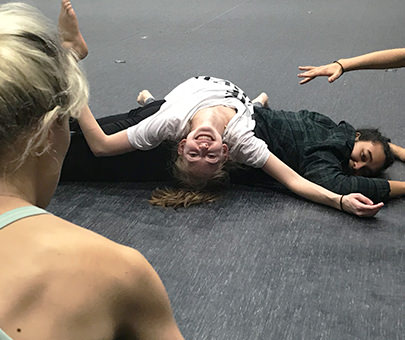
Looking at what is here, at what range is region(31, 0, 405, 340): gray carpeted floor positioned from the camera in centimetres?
147

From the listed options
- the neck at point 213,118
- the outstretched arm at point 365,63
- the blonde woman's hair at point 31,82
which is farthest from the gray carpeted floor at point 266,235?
the blonde woman's hair at point 31,82

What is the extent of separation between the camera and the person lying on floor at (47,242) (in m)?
0.68

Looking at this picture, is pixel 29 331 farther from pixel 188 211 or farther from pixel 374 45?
pixel 374 45

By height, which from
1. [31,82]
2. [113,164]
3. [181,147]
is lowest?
[113,164]

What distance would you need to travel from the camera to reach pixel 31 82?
72cm

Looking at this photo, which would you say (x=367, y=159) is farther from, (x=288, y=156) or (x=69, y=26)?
(x=69, y=26)

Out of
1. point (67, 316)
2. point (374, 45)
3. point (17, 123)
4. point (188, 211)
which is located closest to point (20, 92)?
point (17, 123)

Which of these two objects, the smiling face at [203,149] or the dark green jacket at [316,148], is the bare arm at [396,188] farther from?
the smiling face at [203,149]

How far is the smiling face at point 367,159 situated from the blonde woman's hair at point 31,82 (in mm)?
1520

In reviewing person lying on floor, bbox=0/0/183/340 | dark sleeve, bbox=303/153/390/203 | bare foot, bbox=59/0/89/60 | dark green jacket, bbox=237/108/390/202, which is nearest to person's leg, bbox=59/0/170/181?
bare foot, bbox=59/0/89/60

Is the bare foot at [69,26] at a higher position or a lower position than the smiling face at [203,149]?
higher

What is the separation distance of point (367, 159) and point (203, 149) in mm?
656

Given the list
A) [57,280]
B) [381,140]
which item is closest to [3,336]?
[57,280]

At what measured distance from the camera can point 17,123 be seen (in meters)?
0.74
